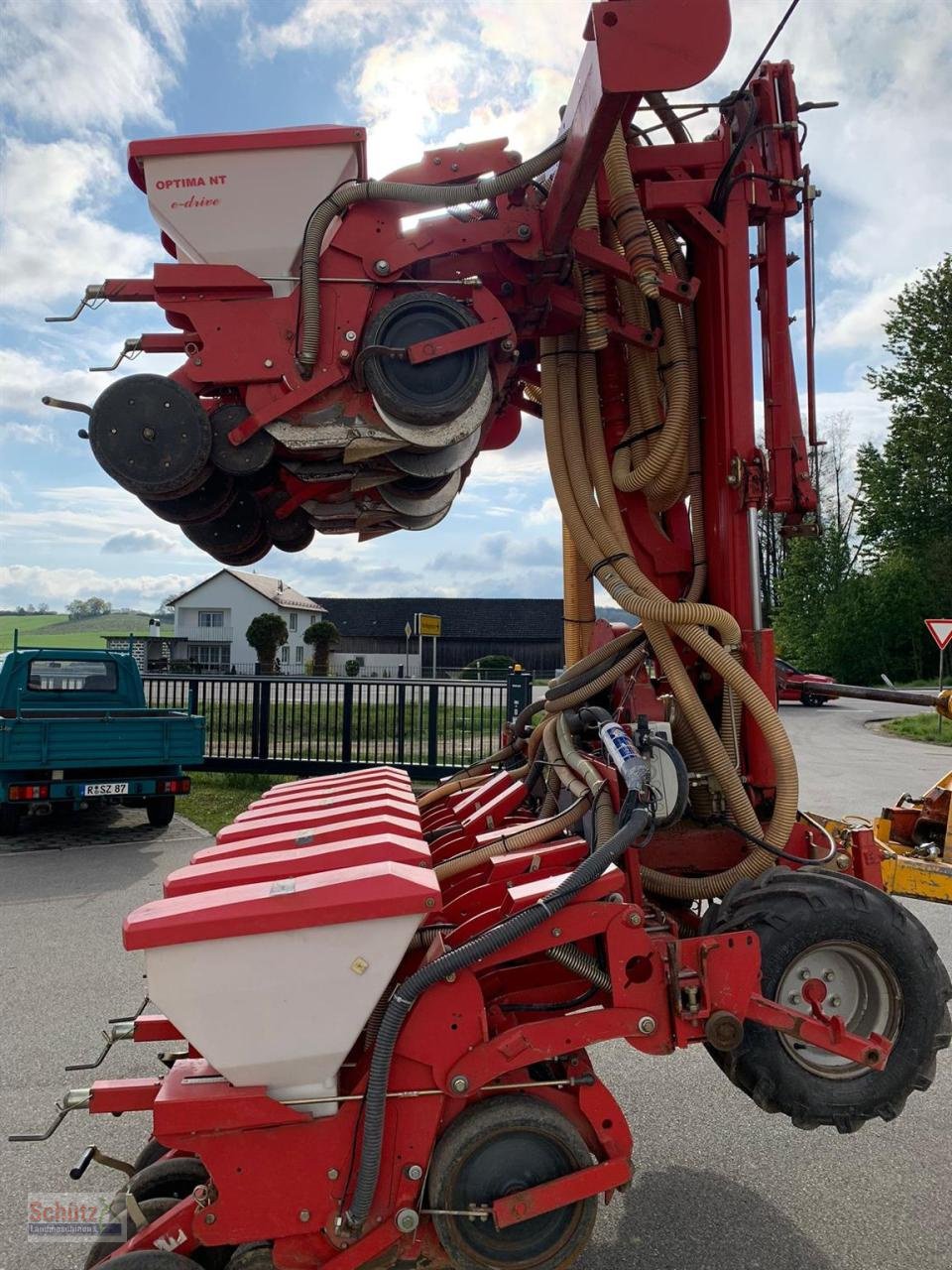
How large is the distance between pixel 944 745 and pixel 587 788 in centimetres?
1849

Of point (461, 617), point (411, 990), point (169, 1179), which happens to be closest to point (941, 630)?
point (411, 990)

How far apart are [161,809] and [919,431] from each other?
3538 cm

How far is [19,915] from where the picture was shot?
238 inches

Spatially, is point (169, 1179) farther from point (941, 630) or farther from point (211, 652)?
point (211, 652)

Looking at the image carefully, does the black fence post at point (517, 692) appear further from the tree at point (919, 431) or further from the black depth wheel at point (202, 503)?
the tree at point (919, 431)

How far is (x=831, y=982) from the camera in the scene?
8.93ft

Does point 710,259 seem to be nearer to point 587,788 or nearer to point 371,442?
point 371,442

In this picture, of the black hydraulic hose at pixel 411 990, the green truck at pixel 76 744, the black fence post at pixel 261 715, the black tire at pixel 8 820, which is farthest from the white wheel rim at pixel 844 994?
the black fence post at pixel 261 715

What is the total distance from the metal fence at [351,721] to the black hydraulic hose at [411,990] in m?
8.50

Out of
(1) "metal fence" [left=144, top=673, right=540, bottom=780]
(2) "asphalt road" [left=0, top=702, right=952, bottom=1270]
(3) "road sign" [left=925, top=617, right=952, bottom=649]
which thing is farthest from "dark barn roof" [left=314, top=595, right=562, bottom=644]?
(2) "asphalt road" [left=0, top=702, right=952, bottom=1270]

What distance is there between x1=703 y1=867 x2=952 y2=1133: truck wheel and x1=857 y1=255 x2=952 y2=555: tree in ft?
123

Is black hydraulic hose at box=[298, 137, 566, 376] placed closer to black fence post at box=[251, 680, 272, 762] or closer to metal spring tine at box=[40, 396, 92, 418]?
metal spring tine at box=[40, 396, 92, 418]

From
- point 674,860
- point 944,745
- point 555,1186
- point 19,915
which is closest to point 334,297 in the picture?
point 674,860

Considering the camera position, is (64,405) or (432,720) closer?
(64,405)
